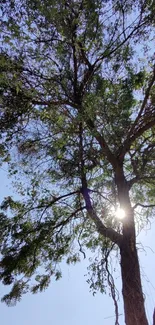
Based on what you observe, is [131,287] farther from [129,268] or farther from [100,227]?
[100,227]

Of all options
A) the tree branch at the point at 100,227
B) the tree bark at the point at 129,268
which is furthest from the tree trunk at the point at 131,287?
the tree branch at the point at 100,227

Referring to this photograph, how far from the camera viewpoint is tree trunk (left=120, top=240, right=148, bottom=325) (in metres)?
2.94

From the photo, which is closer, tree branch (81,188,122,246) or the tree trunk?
the tree trunk

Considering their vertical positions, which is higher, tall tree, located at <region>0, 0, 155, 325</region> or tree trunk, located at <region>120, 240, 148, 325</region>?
tall tree, located at <region>0, 0, 155, 325</region>

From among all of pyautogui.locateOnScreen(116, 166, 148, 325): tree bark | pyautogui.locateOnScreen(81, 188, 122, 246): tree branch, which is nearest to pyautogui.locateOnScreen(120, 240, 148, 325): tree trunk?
pyautogui.locateOnScreen(116, 166, 148, 325): tree bark

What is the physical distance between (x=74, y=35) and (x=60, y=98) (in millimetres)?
753

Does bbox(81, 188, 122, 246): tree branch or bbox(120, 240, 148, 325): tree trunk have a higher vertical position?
bbox(81, 188, 122, 246): tree branch

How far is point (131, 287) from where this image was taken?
3104mm

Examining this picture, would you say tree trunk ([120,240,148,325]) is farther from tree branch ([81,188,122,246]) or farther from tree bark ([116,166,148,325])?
tree branch ([81,188,122,246])

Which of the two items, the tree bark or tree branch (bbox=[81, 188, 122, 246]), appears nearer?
the tree bark

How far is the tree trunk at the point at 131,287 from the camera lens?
2940 mm

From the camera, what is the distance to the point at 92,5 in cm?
339

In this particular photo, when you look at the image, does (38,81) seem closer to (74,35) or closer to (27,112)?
(27,112)

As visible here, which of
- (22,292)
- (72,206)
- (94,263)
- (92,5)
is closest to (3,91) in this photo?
(92,5)
